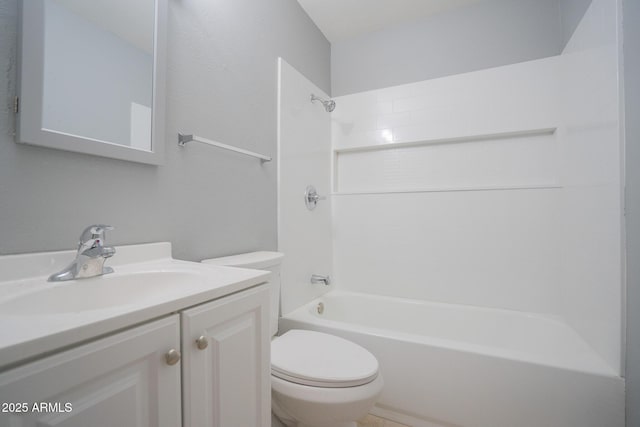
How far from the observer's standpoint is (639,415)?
959mm

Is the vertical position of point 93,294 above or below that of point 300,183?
below

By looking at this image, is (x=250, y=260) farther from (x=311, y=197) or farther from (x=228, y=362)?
(x=311, y=197)

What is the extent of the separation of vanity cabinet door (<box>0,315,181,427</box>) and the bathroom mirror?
0.59m

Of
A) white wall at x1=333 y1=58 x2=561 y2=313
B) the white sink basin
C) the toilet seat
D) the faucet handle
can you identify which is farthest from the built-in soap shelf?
the faucet handle

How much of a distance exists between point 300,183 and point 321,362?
43.8 inches

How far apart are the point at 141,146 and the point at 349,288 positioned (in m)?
1.76

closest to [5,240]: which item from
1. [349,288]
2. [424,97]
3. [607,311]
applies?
[349,288]

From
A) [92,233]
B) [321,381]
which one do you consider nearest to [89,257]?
[92,233]

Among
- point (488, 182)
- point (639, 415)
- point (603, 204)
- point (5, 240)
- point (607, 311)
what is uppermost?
point (488, 182)

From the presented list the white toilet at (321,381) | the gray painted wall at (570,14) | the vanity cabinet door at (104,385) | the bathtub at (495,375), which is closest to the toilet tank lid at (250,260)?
the white toilet at (321,381)

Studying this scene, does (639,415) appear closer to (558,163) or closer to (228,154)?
(558,163)

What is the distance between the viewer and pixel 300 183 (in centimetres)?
184

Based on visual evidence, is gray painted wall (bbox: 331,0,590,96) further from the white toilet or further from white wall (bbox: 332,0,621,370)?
the white toilet

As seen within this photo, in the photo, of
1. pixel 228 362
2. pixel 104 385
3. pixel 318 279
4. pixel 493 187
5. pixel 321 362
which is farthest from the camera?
pixel 318 279
